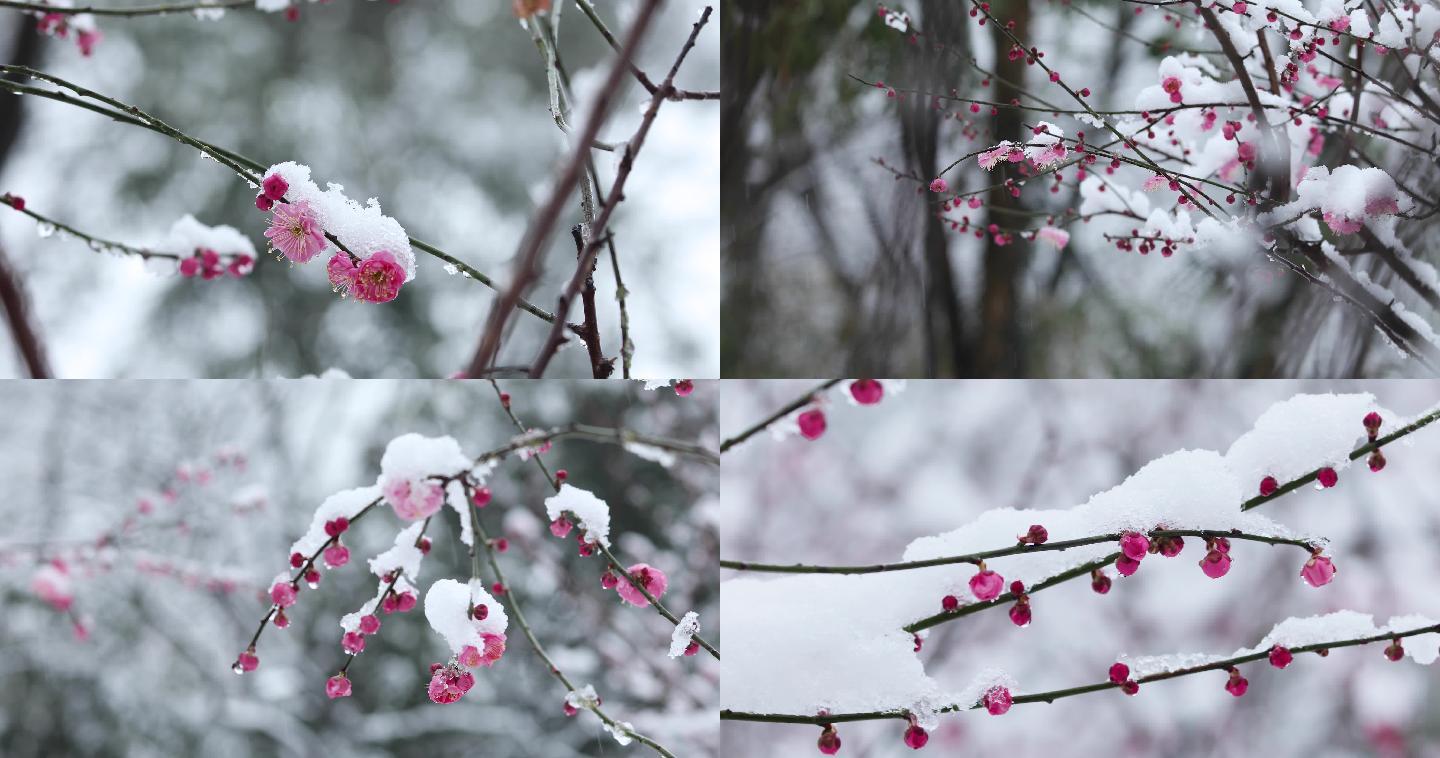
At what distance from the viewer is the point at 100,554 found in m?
1.48

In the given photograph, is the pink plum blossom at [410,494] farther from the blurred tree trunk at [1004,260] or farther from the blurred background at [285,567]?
the blurred background at [285,567]

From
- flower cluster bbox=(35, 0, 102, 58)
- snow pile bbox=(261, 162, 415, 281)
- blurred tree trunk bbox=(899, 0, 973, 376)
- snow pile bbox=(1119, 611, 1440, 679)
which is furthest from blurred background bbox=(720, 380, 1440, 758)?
flower cluster bbox=(35, 0, 102, 58)

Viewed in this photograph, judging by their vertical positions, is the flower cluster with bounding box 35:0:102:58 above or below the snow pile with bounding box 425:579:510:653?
above

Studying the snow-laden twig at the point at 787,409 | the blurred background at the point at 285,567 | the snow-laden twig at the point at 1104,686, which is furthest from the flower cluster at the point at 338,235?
the blurred background at the point at 285,567

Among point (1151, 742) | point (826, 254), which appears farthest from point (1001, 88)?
point (1151, 742)

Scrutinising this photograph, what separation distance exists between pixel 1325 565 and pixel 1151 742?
1.28 meters

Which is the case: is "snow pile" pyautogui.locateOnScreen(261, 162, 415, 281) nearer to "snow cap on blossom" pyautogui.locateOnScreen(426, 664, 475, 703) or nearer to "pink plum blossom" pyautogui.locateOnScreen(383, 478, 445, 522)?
"pink plum blossom" pyautogui.locateOnScreen(383, 478, 445, 522)

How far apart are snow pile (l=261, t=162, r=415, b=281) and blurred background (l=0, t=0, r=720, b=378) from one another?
0.65 metres

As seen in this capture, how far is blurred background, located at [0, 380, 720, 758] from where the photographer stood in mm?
1652

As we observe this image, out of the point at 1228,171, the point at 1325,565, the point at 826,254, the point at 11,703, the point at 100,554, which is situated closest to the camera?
the point at 1325,565

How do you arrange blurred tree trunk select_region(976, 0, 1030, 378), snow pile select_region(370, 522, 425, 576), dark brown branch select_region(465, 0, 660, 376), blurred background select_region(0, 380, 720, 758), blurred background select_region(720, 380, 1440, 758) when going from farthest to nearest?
1. blurred background select_region(0, 380, 720, 758)
2. blurred background select_region(720, 380, 1440, 758)
3. blurred tree trunk select_region(976, 0, 1030, 378)
4. snow pile select_region(370, 522, 425, 576)
5. dark brown branch select_region(465, 0, 660, 376)

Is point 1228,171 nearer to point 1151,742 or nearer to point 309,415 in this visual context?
point 1151,742

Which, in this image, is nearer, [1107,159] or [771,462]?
[1107,159]

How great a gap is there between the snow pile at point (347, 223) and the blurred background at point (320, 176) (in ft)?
2.12
